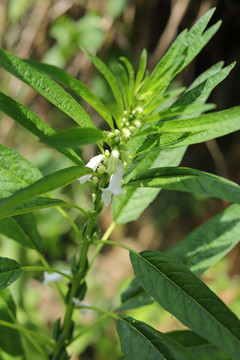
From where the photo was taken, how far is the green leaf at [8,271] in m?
0.68

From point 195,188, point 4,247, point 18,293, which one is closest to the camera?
point 195,188

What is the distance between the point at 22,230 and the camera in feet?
3.05

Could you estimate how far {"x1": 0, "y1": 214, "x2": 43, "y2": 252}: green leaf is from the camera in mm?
914

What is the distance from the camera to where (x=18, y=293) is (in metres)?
1.93

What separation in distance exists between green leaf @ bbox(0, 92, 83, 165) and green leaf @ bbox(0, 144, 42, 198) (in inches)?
4.0

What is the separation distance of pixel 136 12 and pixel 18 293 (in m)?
1.87

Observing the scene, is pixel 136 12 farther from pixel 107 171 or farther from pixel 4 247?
pixel 107 171

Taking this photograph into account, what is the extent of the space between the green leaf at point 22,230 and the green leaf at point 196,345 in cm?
43

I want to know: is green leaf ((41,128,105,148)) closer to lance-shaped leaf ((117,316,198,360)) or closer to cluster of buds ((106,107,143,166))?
cluster of buds ((106,107,143,166))

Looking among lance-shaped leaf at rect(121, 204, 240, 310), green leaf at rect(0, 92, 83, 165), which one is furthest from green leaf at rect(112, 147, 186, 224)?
green leaf at rect(0, 92, 83, 165)

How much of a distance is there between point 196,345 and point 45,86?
72 centimetres

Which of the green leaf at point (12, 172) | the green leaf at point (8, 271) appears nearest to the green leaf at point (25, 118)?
the green leaf at point (12, 172)

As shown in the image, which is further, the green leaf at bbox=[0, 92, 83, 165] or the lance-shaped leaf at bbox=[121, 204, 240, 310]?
the lance-shaped leaf at bbox=[121, 204, 240, 310]

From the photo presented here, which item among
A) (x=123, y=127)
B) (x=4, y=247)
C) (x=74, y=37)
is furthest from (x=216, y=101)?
(x=123, y=127)
